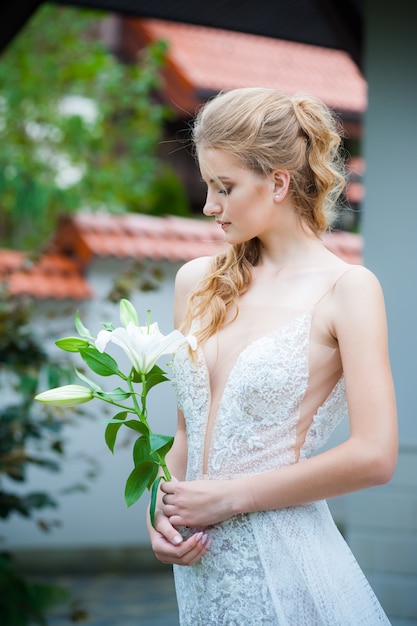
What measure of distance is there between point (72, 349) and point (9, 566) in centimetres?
281

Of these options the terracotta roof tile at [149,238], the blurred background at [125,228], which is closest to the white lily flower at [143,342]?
the blurred background at [125,228]

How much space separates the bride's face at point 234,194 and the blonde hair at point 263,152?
15mm

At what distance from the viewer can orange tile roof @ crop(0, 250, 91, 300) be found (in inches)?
226

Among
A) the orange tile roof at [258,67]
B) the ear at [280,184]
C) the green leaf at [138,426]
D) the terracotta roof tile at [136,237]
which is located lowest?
the orange tile roof at [258,67]

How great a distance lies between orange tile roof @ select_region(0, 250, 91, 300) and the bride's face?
12.9 feet

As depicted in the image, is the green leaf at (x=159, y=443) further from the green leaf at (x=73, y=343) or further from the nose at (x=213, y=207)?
the nose at (x=213, y=207)

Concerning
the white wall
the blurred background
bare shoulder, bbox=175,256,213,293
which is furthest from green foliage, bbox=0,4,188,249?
bare shoulder, bbox=175,256,213,293

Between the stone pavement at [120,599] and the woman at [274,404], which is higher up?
the woman at [274,404]

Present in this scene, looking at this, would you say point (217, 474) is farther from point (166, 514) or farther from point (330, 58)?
point (330, 58)

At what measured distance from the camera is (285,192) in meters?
1.78

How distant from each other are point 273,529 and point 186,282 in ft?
1.80

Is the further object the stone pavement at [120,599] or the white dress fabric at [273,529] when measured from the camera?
the stone pavement at [120,599]

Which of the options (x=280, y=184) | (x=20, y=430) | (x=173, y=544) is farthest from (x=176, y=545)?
(x=20, y=430)

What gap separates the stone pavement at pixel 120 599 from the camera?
16.1 ft
